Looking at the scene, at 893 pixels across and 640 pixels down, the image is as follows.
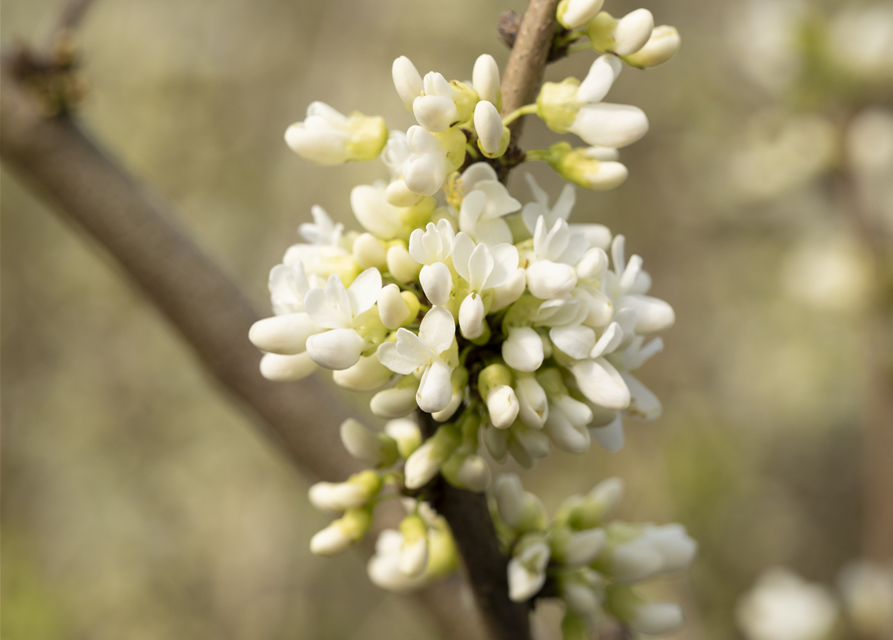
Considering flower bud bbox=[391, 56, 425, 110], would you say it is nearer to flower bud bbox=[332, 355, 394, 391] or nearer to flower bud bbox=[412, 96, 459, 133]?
flower bud bbox=[412, 96, 459, 133]

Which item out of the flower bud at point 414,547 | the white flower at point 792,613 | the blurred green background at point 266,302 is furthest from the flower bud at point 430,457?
the blurred green background at point 266,302

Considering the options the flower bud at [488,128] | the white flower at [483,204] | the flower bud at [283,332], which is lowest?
the flower bud at [283,332]

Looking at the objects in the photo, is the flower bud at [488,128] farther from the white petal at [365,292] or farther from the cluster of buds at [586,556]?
the cluster of buds at [586,556]

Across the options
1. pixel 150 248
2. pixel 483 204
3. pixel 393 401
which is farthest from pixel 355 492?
pixel 150 248

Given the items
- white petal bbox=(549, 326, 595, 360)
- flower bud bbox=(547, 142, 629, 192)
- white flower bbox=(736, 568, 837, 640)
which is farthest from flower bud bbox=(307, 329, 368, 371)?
white flower bbox=(736, 568, 837, 640)

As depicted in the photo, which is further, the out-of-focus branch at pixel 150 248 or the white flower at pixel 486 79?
the out-of-focus branch at pixel 150 248

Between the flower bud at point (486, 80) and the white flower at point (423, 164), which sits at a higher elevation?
the flower bud at point (486, 80)

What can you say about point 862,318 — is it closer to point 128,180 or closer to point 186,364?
point 128,180
